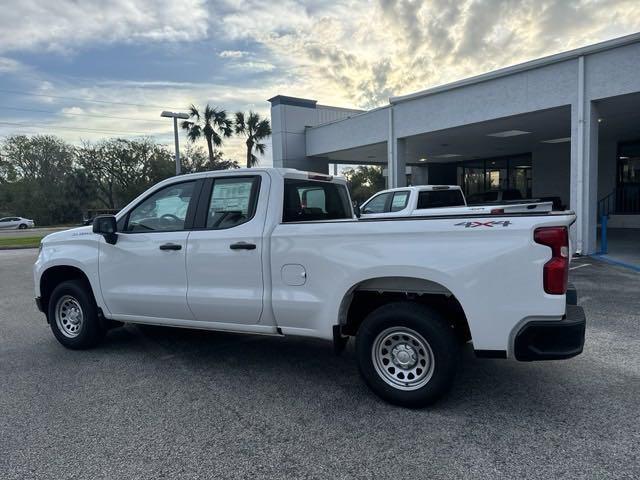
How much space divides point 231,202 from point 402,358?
218 centimetres

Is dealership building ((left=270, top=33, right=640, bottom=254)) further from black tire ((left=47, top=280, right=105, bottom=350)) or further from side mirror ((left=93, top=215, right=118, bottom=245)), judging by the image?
black tire ((left=47, top=280, right=105, bottom=350))

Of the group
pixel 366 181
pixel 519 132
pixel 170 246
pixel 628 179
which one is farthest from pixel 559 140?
pixel 366 181

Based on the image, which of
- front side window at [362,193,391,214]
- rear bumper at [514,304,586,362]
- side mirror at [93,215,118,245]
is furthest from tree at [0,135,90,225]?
rear bumper at [514,304,586,362]

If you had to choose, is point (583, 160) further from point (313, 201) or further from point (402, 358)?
point (402, 358)

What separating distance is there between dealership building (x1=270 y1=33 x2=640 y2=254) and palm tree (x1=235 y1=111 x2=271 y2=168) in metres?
9.65

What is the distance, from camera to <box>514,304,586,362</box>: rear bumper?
324 centimetres

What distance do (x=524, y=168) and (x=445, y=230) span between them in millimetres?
23491

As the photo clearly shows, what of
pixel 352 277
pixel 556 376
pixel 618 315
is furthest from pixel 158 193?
pixel 618 315

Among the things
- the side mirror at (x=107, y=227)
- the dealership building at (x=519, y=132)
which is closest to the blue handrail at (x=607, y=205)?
the dealership building at (x=519, y=132)

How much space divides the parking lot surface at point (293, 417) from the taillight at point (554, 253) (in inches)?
42.6

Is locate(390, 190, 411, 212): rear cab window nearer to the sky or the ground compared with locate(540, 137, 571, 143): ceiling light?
nearer to the ground

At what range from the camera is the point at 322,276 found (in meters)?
3.92

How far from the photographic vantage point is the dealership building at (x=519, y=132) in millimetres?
11203

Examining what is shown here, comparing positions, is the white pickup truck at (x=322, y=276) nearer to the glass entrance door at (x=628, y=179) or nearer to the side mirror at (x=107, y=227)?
the side mirror at (x=107, y=227)
